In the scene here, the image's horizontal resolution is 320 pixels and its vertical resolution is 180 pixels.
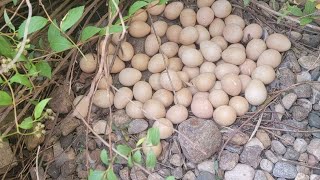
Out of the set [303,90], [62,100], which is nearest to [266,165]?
[303,90]

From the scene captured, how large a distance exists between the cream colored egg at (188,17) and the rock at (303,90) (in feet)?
1.09

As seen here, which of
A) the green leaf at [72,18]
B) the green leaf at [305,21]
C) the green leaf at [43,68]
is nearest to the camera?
the green leaf at [72,18]

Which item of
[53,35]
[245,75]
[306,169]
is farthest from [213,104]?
[53,35]

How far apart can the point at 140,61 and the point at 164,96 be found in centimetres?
13

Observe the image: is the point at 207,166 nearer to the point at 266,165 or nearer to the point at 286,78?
the point at 266,165

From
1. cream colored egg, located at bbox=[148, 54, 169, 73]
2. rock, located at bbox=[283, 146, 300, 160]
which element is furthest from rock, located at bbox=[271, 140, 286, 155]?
cream colored egg, located at bbox=[148, 54, 169, 73]

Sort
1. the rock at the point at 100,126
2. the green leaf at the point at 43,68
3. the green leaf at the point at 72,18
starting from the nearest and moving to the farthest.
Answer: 1. the green leaf at the point at 72,18
2. the green leaf at the point at 43,68
3. the rock at the point at 100,126

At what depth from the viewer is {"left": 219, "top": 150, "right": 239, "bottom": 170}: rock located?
1234mm

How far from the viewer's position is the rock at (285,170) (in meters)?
1.22

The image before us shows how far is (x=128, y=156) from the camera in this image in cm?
105

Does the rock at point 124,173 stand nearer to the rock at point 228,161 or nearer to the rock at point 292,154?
the rock at point 228,161

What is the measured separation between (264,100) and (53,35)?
1.89ft

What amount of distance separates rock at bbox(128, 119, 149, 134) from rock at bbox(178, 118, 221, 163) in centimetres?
10

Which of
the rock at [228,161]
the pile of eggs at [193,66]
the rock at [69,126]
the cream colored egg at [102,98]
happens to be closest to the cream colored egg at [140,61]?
the pile of eggs at [193,66]
